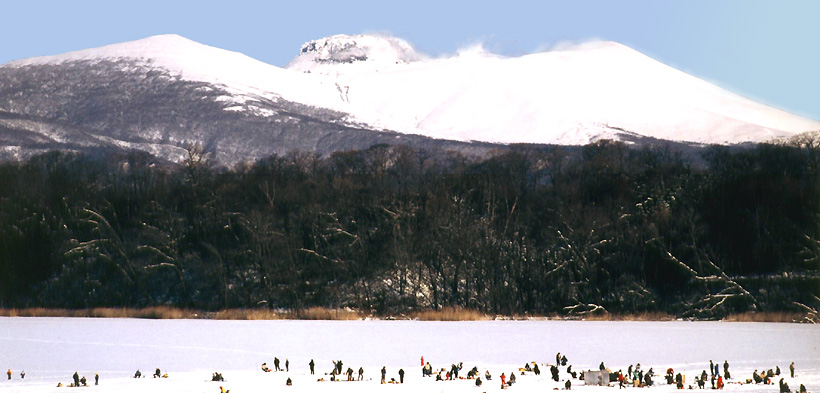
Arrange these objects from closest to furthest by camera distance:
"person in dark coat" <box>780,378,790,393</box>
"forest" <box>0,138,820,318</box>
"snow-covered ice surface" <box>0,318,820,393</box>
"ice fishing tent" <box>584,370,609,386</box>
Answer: "person in dark coat" <box>780,378,790,393</box> → "ice fishing tent" <box>584,370,609,386</box> → "snow-covered ice surface" <box>0,318,820,393</box> → "forest" <box>0,138,820,318</box>

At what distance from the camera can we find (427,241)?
74.4m

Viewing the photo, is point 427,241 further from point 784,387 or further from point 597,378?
point 784,387

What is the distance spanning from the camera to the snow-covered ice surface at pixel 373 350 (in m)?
28.8

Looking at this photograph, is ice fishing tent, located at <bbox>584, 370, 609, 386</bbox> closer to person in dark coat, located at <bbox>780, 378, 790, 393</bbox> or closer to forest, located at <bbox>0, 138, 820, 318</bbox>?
person in dark coat, located at <bbox>780, 378, 790, 393</bbox>

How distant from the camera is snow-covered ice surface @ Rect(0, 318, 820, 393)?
28766 millimetres

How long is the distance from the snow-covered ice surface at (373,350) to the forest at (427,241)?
35.8ft

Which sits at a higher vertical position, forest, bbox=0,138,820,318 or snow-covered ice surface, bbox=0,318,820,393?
forest, bbox=0,138,820,318

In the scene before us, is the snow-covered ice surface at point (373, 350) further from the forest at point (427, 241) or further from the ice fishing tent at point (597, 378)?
the forest at point (427, 241)

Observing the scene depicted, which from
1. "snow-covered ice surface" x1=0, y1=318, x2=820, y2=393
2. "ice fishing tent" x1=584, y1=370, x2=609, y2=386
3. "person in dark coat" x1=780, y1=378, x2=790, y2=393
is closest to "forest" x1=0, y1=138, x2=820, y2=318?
"snow-covered ice surface" x1=0, y1=318, x2=820, y2=393

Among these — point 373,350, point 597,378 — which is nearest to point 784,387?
point 597,378

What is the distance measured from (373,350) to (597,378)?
41.9 feet

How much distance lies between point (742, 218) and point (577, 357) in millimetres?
42150

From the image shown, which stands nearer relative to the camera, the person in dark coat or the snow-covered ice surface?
the person in dark coat

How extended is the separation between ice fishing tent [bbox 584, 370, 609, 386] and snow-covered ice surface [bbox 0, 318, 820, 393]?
0.37 metres
